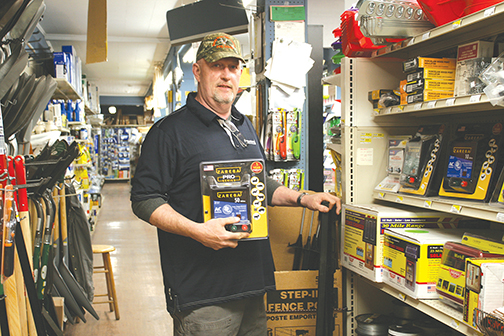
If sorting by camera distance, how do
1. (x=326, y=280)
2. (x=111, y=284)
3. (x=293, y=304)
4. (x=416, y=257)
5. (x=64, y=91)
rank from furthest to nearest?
1. (x=64, y=91)
2. (x=111, y=284)
3. (x=293, y=304)
4. (x=326, y=280)
5. (x=416, y=257)

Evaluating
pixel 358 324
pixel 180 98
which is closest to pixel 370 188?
pixel 358 324

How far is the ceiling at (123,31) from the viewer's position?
6848 mm

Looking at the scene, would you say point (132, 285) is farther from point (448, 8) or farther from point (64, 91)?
point (448, 8)

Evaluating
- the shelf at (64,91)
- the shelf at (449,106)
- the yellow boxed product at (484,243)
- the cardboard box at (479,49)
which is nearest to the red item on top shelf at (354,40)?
the shelf at (449,106)

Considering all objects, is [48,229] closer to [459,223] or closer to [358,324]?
[358,324]

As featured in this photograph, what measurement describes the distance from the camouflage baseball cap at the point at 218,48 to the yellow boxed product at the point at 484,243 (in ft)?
4.03

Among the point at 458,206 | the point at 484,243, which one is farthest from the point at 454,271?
the point at 458,206

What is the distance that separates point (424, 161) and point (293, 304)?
3.47 feet

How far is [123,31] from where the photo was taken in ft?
27.8

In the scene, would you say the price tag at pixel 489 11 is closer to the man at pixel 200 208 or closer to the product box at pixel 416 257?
the product box at pixel 416 257

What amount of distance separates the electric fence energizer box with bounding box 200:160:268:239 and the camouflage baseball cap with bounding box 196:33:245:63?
51 centimetres

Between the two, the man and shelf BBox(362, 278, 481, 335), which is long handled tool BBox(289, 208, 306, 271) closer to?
the man

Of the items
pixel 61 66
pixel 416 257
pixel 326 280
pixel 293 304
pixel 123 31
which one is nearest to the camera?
pixel 416 257

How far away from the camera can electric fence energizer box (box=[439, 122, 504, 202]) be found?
170 centimetres
